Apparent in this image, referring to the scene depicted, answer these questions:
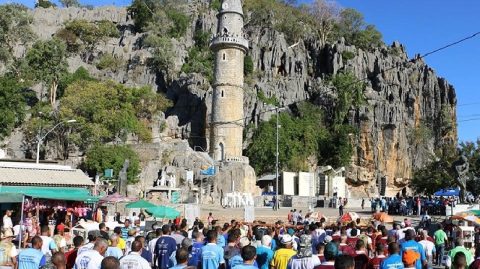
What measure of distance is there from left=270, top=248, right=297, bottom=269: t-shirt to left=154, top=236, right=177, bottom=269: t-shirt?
2.81 m

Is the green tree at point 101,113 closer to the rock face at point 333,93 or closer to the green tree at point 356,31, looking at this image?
the rock face at point 333,93

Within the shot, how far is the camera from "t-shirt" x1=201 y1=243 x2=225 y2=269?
29.8ft

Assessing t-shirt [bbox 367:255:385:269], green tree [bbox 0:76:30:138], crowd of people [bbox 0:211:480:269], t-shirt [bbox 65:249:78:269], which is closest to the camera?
crowd of people [bbox 0:211:480:269]

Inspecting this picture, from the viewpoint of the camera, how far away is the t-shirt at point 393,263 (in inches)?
317

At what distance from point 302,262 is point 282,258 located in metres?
0.58

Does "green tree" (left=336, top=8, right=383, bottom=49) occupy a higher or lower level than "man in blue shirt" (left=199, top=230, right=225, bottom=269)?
higher

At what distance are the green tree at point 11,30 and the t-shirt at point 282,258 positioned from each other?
65603mm

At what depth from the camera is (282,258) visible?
8.64 meters

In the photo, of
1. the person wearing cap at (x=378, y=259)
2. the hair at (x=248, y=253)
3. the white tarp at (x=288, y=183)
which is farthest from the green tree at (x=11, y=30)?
the hair at (x=248, y=253)

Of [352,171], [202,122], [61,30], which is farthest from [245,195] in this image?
[61,30]

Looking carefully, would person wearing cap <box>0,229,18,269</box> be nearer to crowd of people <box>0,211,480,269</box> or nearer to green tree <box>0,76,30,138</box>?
crowd of people <box>0,211,480,269</box>

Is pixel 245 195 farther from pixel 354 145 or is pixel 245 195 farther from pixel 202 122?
pixel 354 145

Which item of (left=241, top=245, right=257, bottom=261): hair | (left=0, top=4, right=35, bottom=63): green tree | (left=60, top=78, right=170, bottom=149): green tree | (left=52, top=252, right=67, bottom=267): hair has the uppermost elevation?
(left=0, top=4, right=35, bottom=63): green tree

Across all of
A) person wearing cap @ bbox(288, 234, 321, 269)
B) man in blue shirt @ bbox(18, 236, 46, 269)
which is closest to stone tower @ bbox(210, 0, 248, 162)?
man in blue shirt @ bbox(18, 236, 46, 269)
